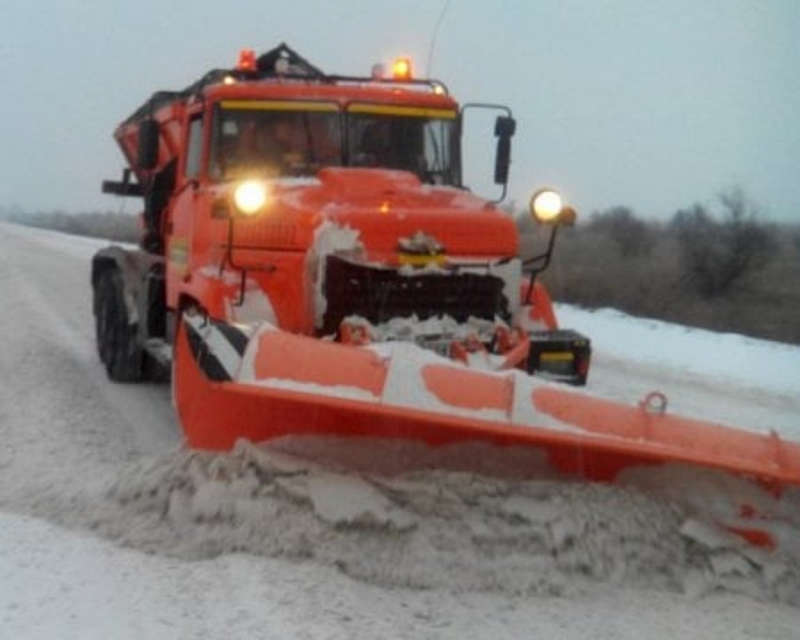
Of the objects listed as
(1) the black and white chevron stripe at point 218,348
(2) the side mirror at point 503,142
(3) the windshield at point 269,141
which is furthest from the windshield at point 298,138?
(1) the black and white chevron stripe at point 218,348

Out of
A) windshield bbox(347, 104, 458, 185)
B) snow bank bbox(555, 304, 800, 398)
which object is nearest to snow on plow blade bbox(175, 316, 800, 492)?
windshield bbox(347, 104, 458, 185)

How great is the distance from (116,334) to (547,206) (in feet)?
12.7

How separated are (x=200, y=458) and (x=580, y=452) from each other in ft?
5.14

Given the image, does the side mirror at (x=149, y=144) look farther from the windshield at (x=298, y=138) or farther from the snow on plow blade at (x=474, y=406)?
the snow on plow blade at (x=474, y=406)

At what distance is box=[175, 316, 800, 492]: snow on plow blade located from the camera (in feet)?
13.3

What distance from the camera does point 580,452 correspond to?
14.5ft

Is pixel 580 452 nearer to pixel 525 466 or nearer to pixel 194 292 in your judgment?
pixel 525 466

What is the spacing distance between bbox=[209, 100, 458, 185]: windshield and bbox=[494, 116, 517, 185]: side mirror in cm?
83

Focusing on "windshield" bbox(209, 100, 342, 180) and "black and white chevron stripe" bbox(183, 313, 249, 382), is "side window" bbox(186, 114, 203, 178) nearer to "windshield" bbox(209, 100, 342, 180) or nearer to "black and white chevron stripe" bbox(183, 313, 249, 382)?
"windshield" bbox(209, 100, 342, 180)

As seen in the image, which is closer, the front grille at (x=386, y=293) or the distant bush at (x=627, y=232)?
the front grille at (x=386, y=293)

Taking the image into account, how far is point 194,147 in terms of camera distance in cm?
709

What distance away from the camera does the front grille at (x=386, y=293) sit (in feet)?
18.2

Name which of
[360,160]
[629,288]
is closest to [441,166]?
[360,160]

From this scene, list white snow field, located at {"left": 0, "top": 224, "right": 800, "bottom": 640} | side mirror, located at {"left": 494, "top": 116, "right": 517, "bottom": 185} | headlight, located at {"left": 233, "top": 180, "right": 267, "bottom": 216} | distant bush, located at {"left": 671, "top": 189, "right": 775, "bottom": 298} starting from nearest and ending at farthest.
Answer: white snow field, located at {"left": 0, "top": 224, "right": 800, "bottom": 640} < headlight, located at {"left": 233, "top": 180, "right": 267, "bottom": 216} < side mirror, located at {"left": 494, "top": 116, "right": 517, "bottom": 185} < distant bush, located at {"left": 671, "top": 189, "right": 775, "bottom": 298}
